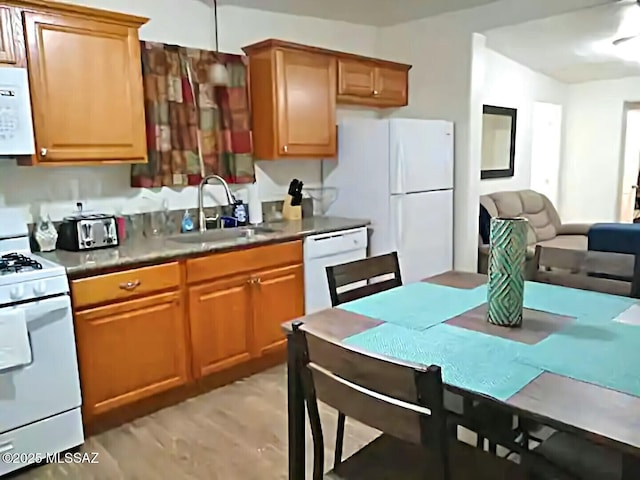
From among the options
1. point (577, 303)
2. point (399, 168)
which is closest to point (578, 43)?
point (399, 168)

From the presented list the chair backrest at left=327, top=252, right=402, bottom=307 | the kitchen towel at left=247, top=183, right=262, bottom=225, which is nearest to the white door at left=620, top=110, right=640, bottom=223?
the kitchen towel at left=247, top=183, right=262, bottom=225

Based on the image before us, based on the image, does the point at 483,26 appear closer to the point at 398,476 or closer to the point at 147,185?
the point at 147,185

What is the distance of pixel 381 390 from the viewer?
120cm

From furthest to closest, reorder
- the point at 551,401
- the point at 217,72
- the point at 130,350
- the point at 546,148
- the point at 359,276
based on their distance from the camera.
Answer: the point at 546,148
the point at 217,72
the point at 130,350
the point at 359,276
the point at 551,401

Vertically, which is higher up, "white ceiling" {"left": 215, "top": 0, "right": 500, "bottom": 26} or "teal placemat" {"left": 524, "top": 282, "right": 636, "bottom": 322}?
"white ceiling" {"left": 215, "top": 0, "right": 500, "bottom": 26}

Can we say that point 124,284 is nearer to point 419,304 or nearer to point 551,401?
point 419,304

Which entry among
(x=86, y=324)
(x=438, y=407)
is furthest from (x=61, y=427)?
(x=438, y=407)

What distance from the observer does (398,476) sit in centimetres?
144

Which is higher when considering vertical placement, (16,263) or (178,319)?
(16,263)

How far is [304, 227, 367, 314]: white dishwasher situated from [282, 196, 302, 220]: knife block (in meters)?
0.49

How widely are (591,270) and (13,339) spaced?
94.5 inches

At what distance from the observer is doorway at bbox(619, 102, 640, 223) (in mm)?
6633

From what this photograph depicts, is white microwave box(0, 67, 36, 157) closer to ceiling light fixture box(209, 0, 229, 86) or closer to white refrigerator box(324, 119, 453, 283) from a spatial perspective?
ceiling light fixture box(209, 0, 229, 86)

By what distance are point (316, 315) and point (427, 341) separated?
44 centimetres
